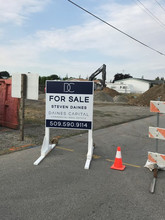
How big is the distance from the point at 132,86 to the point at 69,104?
85.7m

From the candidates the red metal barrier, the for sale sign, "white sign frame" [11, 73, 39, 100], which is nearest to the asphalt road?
the for sale sign

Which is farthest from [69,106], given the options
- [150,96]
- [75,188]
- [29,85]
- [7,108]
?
[150,96]

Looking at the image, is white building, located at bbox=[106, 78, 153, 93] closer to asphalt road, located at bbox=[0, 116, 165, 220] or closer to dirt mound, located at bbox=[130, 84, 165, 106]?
dirt mound, located at bbox=[130, 84, 165, 106]

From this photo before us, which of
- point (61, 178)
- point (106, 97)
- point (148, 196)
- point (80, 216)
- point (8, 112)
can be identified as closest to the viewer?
point (80, 216)

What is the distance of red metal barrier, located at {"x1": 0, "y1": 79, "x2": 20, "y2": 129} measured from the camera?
8.09m

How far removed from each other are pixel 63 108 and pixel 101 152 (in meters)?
1.73

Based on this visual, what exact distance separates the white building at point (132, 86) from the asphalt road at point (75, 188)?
257 ft

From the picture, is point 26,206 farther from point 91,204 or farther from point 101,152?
point 101,152

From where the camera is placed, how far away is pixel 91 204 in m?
3.24

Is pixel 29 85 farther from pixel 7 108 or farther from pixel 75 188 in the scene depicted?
pixel 75 188

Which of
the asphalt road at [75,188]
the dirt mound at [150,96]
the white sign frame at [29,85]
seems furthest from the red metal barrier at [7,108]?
the dirt mound at [150,96]

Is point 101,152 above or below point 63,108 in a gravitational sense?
below

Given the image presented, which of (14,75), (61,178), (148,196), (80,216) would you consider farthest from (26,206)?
(14,75)

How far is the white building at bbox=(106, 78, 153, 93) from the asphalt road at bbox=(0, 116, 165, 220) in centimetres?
7838
